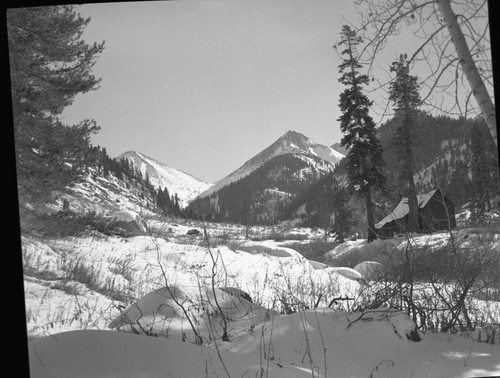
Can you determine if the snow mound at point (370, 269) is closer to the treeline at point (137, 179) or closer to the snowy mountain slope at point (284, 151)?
the snowy mountain slope at point (284, 151)

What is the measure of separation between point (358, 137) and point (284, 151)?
0.93 metres

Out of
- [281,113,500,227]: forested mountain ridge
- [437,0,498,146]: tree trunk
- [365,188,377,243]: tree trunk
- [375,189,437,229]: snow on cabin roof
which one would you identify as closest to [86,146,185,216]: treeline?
[281,113,500,227]: forested mountain ridge

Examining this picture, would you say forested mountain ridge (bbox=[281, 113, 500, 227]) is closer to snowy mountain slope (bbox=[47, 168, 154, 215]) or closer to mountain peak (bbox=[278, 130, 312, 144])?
mountain peak (bbox=[278, 130, 312, 144])

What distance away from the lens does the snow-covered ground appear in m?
2.12

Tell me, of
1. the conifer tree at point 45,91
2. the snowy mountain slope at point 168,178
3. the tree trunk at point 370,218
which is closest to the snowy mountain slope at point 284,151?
the snowy mountain slope at point 168,178

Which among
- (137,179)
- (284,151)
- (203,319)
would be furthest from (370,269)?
(137,179)

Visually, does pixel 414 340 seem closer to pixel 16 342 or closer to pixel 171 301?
pixel 171 301

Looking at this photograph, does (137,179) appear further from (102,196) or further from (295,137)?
(295,137)

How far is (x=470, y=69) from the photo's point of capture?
9.90ft

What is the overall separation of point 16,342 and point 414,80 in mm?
4429

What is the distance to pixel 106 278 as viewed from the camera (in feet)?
10.3

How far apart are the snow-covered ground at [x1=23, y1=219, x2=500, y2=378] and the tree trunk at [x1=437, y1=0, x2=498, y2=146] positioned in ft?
4.83

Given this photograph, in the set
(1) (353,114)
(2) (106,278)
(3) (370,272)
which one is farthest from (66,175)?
(3) (370,272)

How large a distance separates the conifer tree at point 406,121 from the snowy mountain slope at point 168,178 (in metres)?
2.38
